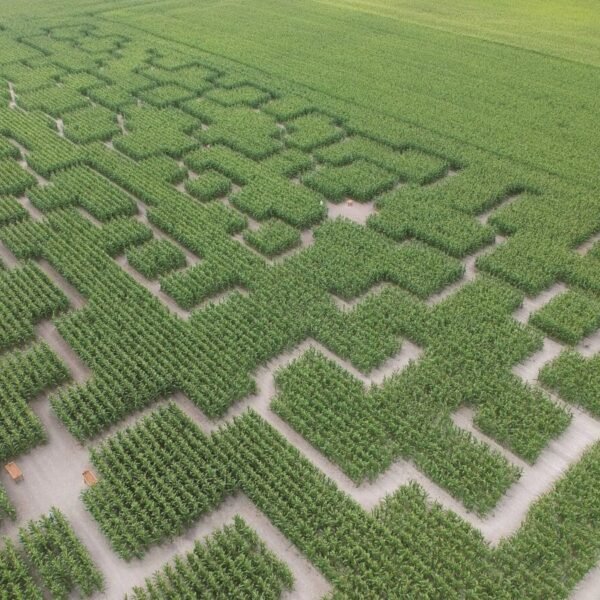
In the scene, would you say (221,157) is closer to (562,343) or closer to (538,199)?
(538,199)

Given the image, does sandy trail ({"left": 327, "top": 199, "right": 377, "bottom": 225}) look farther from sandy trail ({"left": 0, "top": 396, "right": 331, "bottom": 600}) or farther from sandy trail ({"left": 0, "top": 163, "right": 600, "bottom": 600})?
sandy trail ({"left": 0, "top": 396, "right": 331, "bottom": 600})

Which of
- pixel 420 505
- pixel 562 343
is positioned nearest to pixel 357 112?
pixel 562 343

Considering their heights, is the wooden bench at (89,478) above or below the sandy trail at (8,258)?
below

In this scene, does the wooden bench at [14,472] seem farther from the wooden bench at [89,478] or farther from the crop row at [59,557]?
the wooden bench at [89,478]

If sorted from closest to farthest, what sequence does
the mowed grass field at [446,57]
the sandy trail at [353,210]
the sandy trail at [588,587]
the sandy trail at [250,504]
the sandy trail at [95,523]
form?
the sandy trail at [588,587] → the sandy trail at [95,523] → the sandy trail at [250,504] → the sandy trail at [353,210] → the mowed grass field at [446,57]

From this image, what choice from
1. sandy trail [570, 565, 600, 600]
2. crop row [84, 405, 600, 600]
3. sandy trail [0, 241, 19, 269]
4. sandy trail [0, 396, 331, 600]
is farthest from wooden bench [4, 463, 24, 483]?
sandy trail [570, 565, 600, 600]

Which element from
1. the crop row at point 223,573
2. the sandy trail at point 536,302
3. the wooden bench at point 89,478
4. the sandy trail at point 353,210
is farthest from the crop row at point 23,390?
the sandy trail at point 536,302

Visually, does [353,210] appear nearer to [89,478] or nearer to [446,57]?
[89,478]

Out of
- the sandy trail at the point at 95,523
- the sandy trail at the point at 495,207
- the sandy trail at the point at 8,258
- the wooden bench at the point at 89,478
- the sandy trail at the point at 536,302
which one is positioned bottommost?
the sandy trail at the point at 95,523
